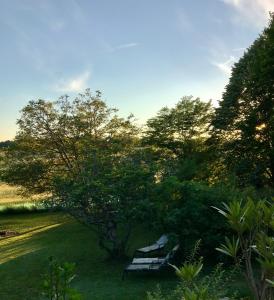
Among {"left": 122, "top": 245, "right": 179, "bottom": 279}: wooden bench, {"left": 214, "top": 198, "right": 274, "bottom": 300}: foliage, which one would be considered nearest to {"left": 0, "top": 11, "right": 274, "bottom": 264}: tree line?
{"left": 122, "top": 245, "right": 179, "bottom": 279}: wooden bench

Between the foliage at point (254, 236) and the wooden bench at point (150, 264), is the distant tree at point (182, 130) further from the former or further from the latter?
the foliage at point (254, 236)

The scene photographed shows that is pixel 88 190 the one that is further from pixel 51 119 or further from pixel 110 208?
pixel 51 119

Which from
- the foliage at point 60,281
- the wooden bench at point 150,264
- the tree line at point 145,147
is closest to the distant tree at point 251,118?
the tree line at point 145,147

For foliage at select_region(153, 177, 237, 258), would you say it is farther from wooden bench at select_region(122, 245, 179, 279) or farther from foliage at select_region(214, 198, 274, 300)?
foliage at select_region(214, 198, 274, 300)

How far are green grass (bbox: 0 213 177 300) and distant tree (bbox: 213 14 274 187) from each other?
10246 millimetres

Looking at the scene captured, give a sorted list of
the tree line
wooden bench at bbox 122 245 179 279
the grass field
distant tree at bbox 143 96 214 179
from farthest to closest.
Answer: distant tree at bbox 143 96 214 179
the tree line
wooden bench at bbox 122 245 179 279
the grass field

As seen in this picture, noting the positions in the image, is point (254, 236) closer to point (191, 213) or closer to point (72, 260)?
point (191, 213)

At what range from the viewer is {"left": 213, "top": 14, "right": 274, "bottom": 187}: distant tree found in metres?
27.0

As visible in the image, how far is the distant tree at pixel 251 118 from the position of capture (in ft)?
88.6

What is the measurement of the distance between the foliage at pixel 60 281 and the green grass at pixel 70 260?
25.4 feet

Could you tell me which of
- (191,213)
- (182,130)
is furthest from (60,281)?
(182,130)

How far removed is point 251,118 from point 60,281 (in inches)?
1071

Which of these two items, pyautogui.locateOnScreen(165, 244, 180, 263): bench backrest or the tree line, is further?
the tree line

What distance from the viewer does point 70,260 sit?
17219 mm
